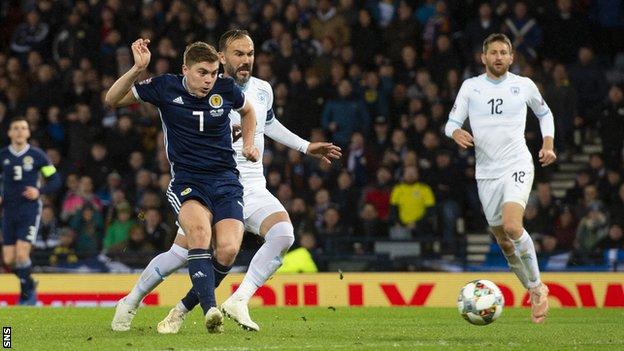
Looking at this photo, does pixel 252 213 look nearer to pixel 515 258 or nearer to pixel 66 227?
pixel 515 258

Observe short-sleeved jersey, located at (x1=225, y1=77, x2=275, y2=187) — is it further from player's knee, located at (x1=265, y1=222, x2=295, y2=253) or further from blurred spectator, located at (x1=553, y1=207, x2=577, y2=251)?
blurred spectator, located at (x1=553, y1=207, x2=577, y2=251)

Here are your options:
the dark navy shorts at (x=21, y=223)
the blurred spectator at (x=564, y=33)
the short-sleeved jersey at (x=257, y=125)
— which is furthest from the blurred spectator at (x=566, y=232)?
the short-sleeved jersey at (x=257, y=125)

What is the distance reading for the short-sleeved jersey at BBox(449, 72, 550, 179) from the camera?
11.8 m

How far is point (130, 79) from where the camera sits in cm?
915

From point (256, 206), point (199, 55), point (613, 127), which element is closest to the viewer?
point (199, 55)

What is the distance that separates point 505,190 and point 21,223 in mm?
7357

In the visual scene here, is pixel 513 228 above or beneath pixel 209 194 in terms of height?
beneath

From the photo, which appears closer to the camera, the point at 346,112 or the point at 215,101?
the point at 215,101

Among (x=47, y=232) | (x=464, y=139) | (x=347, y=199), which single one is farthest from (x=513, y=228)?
(x=47, y=232)

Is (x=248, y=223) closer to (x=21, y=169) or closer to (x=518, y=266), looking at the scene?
(x=518, y=266)

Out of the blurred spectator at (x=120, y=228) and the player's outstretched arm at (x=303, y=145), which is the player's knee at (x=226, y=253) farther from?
the blurred spectator at (x=120, y=228)

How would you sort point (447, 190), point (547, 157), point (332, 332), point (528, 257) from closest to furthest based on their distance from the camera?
1. point (332, 332)
2. point (547, 157)
3. point (528, 257)
4. point (447, 190)

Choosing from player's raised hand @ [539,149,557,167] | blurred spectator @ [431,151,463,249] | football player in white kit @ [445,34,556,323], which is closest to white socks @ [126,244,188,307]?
football player in white kit @ [445,34,556,323]

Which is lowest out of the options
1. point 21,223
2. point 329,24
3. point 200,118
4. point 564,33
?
point 21,223
